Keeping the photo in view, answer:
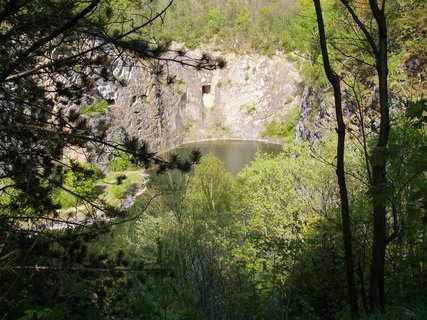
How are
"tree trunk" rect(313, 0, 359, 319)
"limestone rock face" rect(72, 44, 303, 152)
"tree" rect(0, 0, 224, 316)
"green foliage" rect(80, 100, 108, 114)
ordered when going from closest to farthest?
"tree trunk" rect(313, 0, 359, 319)
"tree" rect(0, 0, 224, 316)
"green foliage" rect(80, 100, 108, 114)
"limestone rock face" rect(72, 44, 303, 152)

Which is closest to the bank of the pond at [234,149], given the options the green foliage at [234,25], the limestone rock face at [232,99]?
the limestone rock face at [232,99]

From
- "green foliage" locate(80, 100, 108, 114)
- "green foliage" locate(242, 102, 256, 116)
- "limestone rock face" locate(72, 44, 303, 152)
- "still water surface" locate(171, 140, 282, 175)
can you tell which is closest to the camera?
"green foliage" locate(80, 100, 108, 114)

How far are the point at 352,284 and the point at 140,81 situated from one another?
42.2 m

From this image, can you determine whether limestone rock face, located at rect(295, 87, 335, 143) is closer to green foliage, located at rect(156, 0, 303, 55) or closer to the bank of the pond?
the bank of the pond

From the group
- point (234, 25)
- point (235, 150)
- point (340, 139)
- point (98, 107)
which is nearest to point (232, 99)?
point (234, 25)

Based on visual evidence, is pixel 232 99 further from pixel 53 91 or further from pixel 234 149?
pixel 53 91

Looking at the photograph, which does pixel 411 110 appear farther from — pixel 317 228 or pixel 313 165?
pixel 313 165

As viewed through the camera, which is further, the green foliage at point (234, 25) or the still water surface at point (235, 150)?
the green foliage at point (234, 25)

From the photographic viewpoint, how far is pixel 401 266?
560cm

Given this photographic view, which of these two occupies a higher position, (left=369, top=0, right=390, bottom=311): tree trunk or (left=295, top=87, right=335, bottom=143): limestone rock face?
(left=295, top=87, right=335, bottom=143): limestone rock face

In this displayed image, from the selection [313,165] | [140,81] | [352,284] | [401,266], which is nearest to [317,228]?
[401,266]

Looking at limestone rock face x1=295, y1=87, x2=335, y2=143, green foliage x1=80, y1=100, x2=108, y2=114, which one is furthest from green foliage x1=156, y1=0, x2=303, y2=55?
green foliage x1=80, y1=100, x2=108, y2=114

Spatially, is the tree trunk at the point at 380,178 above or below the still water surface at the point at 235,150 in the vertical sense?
below

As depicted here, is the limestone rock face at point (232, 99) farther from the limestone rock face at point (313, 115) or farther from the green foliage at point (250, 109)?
the limestone rock face at point (313, 115)
